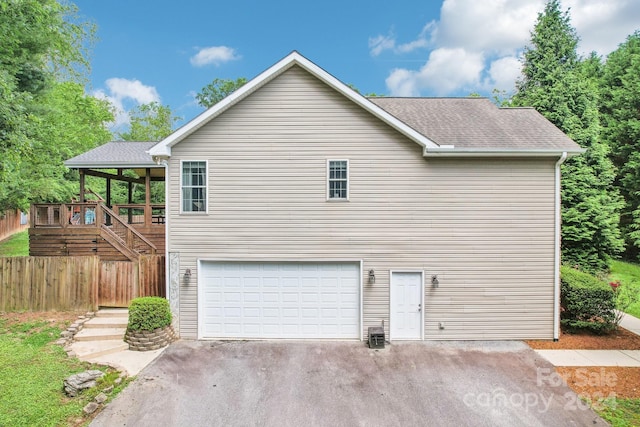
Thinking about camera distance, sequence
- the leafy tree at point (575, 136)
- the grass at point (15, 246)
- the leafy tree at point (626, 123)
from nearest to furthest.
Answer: the leafy tree at point (575, 136) → the grass at point (15, 246) → the leafy tree at point (626, 123)

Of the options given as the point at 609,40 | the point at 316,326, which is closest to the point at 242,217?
the point at 316,326

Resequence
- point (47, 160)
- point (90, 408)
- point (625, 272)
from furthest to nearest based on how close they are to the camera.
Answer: point (625, 272), point (47, 160), point (90, 408)

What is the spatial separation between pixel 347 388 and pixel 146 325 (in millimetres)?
5123

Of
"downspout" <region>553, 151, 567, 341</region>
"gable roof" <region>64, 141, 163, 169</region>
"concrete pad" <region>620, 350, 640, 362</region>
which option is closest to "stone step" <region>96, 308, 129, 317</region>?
"gable roof" <region>64, 141, 163, 169</region>

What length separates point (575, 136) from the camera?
50.5 ft

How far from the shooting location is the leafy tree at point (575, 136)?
14664mm

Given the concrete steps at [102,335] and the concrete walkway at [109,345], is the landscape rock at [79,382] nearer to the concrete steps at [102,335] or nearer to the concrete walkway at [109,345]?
the concrete walkway at [109,345]

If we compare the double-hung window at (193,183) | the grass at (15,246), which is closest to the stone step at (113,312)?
the double-hung window at (193,183)

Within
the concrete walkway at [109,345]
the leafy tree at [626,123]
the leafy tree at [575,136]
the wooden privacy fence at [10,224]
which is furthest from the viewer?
the wooden privacy fence at [10,224]

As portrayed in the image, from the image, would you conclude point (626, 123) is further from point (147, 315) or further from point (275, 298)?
point (147, 315)

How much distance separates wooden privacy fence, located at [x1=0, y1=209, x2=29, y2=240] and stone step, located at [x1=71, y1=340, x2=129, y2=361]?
20.5 m

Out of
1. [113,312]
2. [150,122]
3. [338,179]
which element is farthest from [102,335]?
[150,122]

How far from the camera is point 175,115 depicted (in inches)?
1394

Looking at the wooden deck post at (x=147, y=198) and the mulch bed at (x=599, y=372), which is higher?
the wooden deck post at (x=147, y=198)
